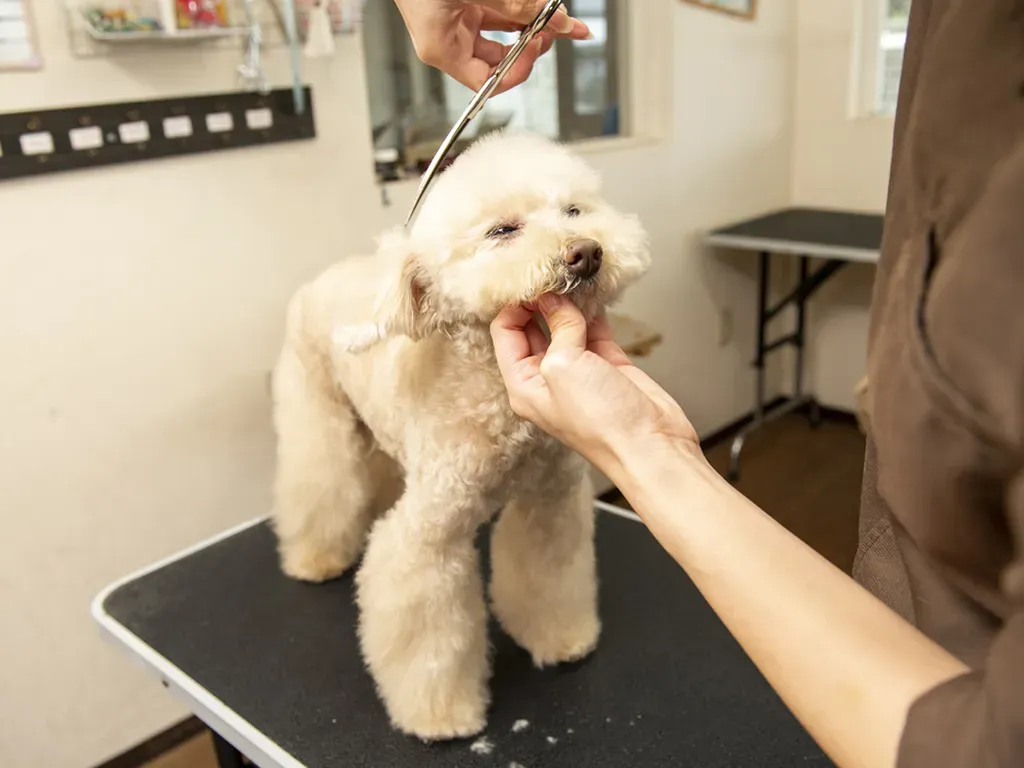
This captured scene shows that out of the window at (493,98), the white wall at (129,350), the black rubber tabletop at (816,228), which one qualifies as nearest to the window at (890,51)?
the black rubber tabletop at (816,228)

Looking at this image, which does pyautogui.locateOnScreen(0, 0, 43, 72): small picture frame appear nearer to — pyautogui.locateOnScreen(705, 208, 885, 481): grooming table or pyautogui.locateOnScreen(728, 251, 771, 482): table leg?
pyautogui.locateOnScreen(705, 208, 885, 481): grooming table

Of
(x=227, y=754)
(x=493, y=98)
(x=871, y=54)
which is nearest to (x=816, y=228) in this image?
(x=871, y=54)

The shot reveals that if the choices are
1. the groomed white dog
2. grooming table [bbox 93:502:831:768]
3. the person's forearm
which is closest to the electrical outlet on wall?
grooming table [bbox 93:502:831:768]

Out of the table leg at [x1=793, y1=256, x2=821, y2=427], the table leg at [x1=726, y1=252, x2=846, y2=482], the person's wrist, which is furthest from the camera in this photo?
the table leg at [x1=793, y1=256, x2=821, y2=427]

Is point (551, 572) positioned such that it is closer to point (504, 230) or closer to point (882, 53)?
point (504, 230)

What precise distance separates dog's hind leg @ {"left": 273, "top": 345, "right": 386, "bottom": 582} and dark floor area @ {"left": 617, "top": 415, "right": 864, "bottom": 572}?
1.38m

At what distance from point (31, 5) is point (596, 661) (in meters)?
1.28

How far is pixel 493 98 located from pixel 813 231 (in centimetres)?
117

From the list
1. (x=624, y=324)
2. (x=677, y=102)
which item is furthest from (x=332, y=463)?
(x=677, y=102)

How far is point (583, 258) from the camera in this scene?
0.80 metres

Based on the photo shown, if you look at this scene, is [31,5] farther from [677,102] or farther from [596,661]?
[677,102]

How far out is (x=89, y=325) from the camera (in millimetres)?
1479

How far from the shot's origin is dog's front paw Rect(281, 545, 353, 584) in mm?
1416

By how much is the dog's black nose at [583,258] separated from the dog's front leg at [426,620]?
34 cm
